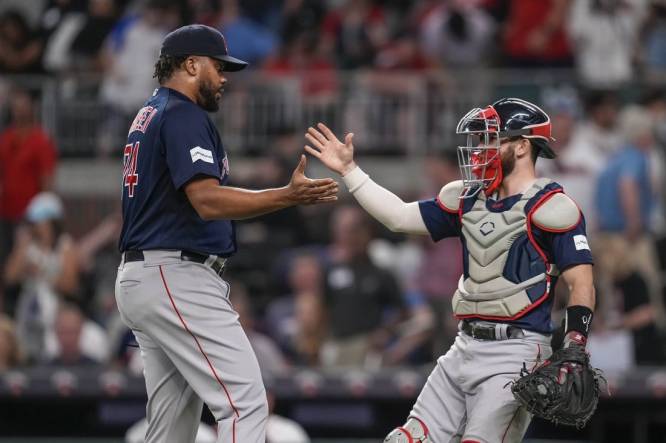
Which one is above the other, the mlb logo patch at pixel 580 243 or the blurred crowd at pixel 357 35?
the blurred crowd at pixel 357 35

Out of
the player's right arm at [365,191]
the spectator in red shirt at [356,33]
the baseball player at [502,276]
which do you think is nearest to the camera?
the baseball player at [502,276]

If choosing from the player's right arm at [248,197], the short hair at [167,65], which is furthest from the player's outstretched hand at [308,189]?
the short hair at [167,65]

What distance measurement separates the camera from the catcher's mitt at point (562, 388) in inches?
230

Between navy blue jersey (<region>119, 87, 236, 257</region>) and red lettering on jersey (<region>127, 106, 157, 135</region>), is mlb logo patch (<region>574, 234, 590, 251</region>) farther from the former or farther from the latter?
red lettering on jersey (<region>127, 106, 157, 135</region>)

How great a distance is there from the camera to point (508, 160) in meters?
6.33

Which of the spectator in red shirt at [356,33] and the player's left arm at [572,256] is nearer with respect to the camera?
the player's left arm at [572,256]

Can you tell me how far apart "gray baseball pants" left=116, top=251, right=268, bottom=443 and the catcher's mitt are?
1.12 meters

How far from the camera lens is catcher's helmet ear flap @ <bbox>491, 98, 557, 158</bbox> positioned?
248 inches

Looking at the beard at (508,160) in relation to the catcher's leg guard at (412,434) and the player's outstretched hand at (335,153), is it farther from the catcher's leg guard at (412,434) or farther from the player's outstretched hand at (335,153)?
the catcher's leg guard at (412,434)

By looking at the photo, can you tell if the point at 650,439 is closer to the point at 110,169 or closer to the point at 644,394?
the point at 644,394

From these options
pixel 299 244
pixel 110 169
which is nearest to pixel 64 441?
pixel 299 244

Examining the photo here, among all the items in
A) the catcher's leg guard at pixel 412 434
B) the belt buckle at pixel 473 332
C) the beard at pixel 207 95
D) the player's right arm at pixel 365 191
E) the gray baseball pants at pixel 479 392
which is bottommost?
the catcher's leg guard at pixel 412 434

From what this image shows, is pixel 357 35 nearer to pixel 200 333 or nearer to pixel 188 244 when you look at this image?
pixel 188 244

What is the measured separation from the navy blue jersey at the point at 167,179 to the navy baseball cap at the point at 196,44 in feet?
0.64
